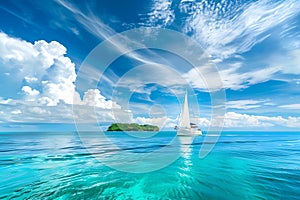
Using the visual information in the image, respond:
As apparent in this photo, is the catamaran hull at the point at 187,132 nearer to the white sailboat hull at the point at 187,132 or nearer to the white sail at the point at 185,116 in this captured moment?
the white sailboat hull at the point at 187,132

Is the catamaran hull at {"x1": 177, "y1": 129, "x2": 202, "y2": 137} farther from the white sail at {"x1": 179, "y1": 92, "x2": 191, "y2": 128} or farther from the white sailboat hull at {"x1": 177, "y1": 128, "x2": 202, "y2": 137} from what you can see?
the white sail at {"x1": 179, "y1": 92, "x2": 191, "y2": 128}

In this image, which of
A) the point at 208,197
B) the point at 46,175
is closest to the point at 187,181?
the point at 208,197

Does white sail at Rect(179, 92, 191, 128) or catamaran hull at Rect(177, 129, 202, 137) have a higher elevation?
white sail at Rect(179, 92, 191, 128)

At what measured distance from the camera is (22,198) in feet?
26.2

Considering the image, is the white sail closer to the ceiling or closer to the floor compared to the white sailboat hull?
closer to the ceiling

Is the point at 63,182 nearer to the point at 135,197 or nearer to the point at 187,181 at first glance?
the point at 135,197

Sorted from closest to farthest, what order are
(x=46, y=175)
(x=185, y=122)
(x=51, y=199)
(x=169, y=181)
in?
(x=51, y=199)
(x=169, y=181)
(x=46, y=175)
(x=185, y=122)

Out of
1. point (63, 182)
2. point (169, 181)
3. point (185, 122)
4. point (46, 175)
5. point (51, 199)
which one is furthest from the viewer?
point (185, 122)

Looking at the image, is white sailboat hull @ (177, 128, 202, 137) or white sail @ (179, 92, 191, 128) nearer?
white sailboat hull @ (177, 128, 202, 137)

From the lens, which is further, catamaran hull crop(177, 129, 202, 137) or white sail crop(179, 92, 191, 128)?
white sail crop(179, 92, 191, 128)

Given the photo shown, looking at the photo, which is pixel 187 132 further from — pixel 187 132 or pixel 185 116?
pixel 185 116

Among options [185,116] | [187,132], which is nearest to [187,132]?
[187,132]

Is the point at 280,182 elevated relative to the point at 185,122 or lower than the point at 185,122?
lower

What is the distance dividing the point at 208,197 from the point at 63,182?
910 cm
